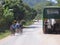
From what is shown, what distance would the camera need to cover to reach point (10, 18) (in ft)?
136

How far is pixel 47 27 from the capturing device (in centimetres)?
3369

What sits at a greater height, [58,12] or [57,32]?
[58,12]

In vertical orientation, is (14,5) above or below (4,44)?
above

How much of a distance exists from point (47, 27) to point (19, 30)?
3.58 metres

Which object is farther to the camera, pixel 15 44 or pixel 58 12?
pixel 58 12

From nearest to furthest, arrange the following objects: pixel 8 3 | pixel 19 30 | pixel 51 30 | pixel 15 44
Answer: pixel 15 44 → pixel 19 30 → pixel 51 30 → pixel 8 3

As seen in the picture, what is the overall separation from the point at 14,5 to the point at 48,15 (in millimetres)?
18147

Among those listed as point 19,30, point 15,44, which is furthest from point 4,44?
point 19,30

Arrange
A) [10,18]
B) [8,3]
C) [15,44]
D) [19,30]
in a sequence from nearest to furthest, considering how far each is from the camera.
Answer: [15,44] < [19,30] < [10,18] < [8,3]

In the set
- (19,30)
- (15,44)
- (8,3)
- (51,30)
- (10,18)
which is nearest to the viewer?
(15,44)

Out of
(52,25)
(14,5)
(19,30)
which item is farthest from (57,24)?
(14,5)

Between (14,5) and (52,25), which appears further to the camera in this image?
(14,5)

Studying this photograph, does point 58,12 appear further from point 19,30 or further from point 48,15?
point 19,30

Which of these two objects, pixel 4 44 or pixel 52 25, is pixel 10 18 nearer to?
pixel 52 25
